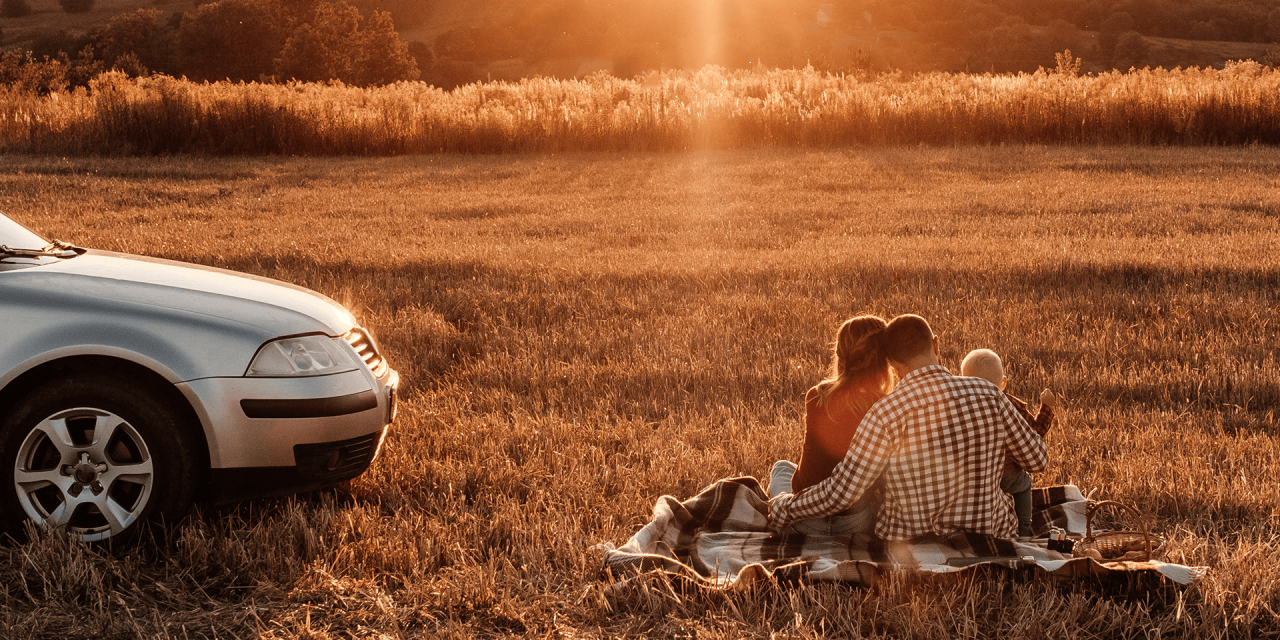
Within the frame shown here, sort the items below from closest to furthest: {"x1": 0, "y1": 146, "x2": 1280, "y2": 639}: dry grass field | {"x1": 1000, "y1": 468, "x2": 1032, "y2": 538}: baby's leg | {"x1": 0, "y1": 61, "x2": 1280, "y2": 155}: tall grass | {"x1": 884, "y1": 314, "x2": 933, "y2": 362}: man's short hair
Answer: {"x1": 0, "y1": 146, "x2": 1280, "y2": 639}: dry grass field < {"x1": 884, "y1": 314, "x2": 933, "y2": 362}: man's short hair < {"x1": 1000, "y1": 468, "x2": 1032, "y2": 538}: baby's leg < {"x1": 0, "y1": 61, "x2": 1280, "y2": 155}: tall grass

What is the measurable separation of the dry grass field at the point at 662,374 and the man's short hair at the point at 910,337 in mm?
917

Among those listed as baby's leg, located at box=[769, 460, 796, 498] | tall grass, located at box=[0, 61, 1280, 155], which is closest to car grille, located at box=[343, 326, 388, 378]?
baby's leg, located at box=[769, 460, 796, 498]

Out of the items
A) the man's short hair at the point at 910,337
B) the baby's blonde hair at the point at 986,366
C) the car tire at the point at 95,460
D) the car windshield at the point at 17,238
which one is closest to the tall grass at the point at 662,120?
the car windshield at the point at 17,238

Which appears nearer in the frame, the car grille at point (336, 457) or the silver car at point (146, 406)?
the silver car at point (146, 406)

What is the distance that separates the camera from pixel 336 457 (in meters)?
4.52

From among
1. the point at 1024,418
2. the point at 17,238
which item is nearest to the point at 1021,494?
the point at 1024,418

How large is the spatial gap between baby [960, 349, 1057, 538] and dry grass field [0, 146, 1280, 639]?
64cm

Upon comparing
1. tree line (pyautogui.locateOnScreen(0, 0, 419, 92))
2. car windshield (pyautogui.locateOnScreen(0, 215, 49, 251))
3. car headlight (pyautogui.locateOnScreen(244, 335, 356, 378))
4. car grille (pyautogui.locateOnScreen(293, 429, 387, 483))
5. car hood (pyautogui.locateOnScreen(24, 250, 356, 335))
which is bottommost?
car grille (pyautogui.locateOnScreen(293, 429, 387, 483))

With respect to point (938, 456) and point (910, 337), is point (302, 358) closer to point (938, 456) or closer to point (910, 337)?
point (910, 337)

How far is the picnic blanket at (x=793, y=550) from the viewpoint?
13.1 ft

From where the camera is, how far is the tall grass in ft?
83.7

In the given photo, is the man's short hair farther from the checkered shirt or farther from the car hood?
the car hood

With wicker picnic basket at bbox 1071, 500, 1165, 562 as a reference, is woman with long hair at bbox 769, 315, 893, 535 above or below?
above

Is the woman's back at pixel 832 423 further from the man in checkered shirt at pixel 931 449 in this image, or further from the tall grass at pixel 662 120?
the tall grass at pixel 662 120
